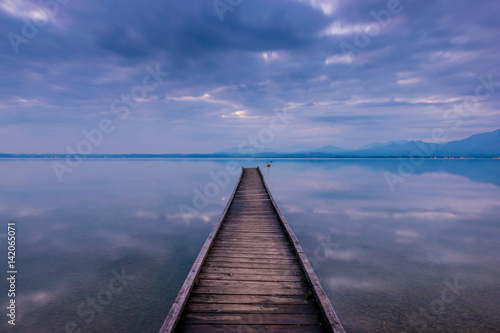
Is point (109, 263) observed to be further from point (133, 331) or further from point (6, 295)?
point (133, 331)

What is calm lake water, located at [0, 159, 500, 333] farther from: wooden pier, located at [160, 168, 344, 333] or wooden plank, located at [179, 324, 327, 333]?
wooden plank, located at [179, 324, 327, 333]

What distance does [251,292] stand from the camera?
4.63m

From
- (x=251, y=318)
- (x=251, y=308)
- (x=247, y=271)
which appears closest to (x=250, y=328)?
(x=251, y=318)

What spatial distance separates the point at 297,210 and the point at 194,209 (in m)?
7.11

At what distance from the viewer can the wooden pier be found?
12.4ft

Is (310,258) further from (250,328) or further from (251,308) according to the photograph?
(250,328)

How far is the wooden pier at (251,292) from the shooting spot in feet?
12.4

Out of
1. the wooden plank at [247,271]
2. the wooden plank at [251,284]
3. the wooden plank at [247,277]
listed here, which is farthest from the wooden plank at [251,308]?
the wooden plank at [247,271]

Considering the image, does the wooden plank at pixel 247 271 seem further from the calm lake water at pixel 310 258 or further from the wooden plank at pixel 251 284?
the calm lake water at pixel 310 258

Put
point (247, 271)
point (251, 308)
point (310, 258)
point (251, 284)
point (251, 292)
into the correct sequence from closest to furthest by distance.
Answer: point (251, 308)
point (251, 292)
point (251, 284)
point (247, 271)
point (310, 258)

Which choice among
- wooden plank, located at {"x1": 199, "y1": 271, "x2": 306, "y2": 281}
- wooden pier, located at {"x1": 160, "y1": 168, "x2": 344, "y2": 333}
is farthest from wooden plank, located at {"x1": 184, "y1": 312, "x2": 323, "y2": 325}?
wooden plank, located at {"x1": 199, "y1": 271, "x2": 306, "y2": 281}

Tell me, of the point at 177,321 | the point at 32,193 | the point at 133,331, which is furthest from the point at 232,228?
the point at 32,193

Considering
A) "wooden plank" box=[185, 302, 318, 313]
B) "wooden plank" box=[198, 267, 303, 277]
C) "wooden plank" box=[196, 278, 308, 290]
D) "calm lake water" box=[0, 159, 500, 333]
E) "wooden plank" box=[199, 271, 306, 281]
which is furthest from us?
"calm lake water" box=[0, 159, 500, 333]

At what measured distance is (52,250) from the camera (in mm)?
9867
